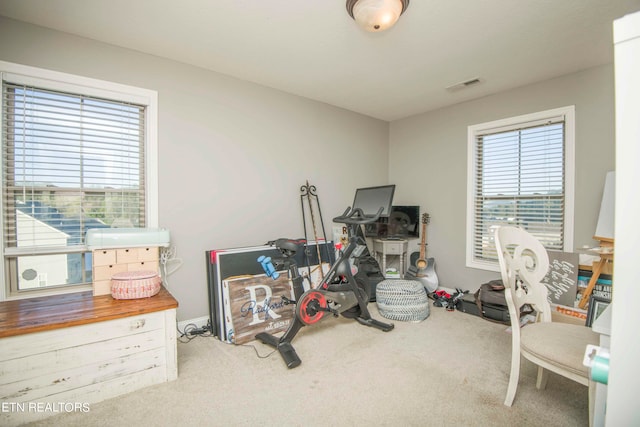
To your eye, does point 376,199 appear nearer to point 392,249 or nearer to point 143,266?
point 392,249

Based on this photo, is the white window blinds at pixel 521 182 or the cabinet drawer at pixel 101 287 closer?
the cabinet drawer at pixel 101 287

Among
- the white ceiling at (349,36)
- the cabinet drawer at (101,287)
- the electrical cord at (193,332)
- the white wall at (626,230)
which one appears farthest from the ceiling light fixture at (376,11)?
the electrical cord at (193,332)

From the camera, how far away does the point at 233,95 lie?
2885 mm

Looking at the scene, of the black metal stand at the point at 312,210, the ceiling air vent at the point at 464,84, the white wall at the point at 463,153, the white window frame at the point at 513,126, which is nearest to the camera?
the white wall at the point at 463,153

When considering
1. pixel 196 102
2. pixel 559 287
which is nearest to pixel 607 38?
pixel 559 287

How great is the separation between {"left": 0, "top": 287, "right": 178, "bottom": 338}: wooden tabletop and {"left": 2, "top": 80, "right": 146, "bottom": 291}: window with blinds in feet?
0.99

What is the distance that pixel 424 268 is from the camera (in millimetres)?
3766

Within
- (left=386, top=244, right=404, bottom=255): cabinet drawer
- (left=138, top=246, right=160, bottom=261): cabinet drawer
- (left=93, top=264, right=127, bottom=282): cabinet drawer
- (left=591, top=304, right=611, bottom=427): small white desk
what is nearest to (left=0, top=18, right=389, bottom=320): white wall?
(left=138, top=246, right=160, bottom=261): cabinet drawer

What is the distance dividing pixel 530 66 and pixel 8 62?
423 centimetres

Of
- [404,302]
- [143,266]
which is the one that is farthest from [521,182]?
[143,266]

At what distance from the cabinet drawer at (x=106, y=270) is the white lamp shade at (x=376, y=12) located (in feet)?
7.98

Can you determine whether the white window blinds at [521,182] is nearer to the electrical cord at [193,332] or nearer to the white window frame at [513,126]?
the white window frame at [513,126]

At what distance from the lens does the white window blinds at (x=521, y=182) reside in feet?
9.70

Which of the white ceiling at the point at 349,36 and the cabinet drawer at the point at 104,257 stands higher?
the white ceiling at the point at 349,36
